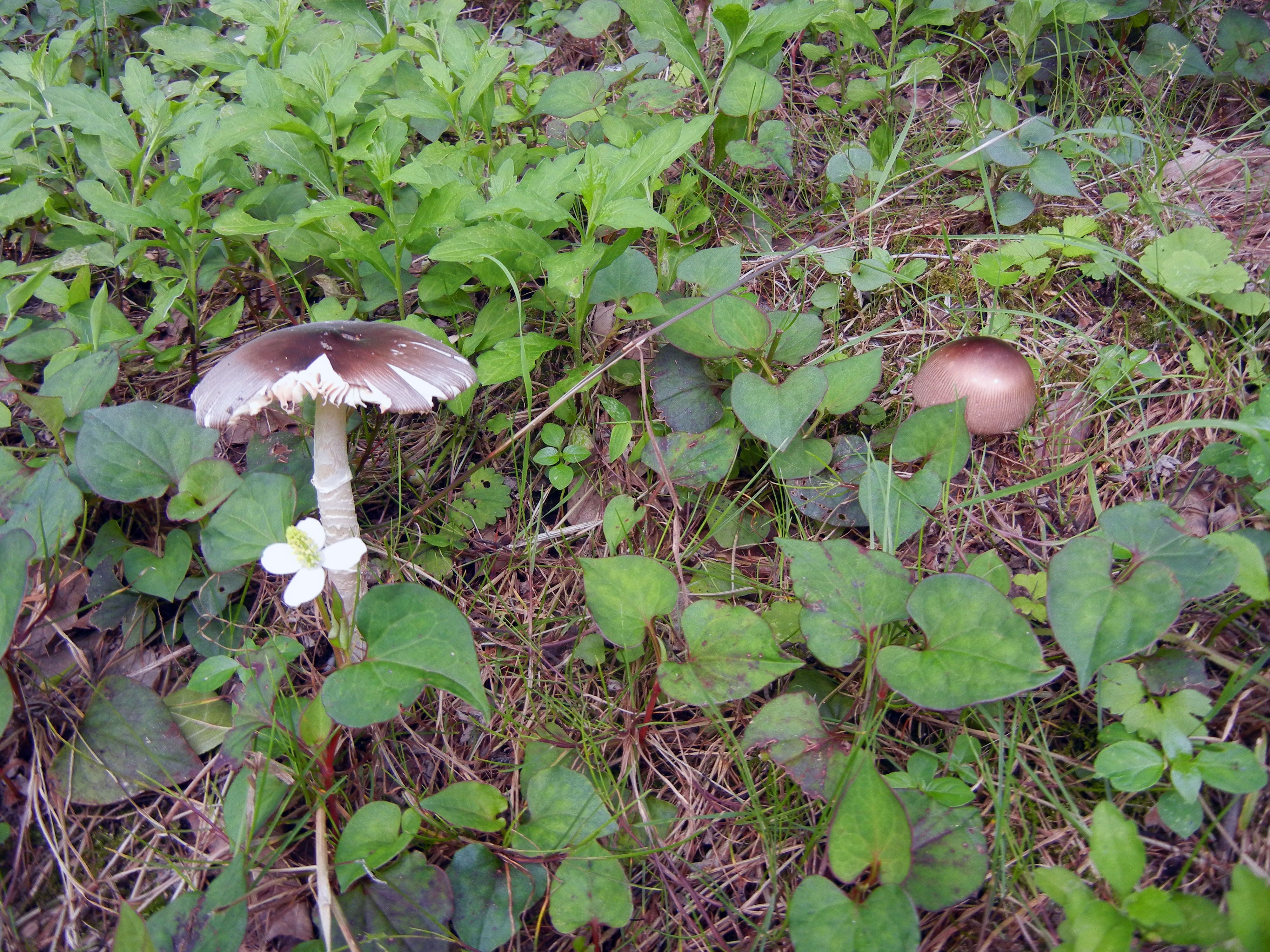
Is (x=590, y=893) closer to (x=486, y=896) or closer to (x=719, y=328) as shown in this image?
(x=486, y=896)

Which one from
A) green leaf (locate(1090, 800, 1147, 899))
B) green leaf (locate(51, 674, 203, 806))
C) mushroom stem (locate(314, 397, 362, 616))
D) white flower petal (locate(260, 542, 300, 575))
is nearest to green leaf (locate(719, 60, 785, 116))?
mushroom stem (locate(314, 397, 362, 616))

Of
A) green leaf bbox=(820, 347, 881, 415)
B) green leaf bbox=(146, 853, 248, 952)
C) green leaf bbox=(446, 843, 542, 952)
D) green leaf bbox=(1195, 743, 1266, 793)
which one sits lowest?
green leaf bbox=(446, 843, 542, 952)

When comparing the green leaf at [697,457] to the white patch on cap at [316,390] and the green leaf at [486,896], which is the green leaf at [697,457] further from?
the green leaf at [486,896]

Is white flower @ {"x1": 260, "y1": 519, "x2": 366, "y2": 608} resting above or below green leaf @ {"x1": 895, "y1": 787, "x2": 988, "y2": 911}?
above

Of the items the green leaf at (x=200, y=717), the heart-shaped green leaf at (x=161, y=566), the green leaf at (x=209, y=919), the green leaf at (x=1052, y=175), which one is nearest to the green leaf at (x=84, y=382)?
the heart-shaped green leaf at (x=161, y=566)

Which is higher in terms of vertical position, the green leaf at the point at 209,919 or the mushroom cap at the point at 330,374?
the mushroom cap at the point at 330,374

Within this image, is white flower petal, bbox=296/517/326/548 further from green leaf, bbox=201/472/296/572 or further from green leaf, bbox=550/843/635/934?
green leaf, bbox=550/843/635/934
